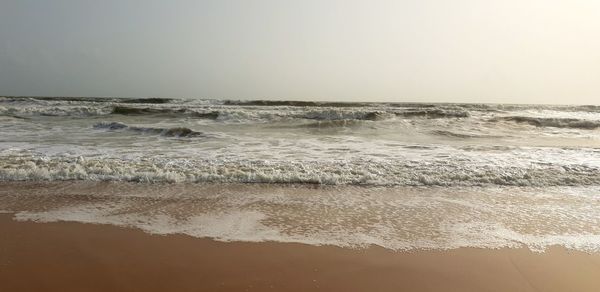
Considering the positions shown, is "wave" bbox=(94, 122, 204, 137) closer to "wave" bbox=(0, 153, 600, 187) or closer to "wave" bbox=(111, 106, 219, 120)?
"wave" bbox=(0, 153, 600, 187)

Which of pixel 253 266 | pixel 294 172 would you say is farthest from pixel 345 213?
pixel 294 172

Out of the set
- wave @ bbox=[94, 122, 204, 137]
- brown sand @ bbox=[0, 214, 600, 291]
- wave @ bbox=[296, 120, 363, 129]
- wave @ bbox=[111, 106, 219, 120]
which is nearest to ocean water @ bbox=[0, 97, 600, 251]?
brown sand @ bbox=[0, 214, 600, 291]

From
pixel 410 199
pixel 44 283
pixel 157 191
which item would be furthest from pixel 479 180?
pixel 44 283

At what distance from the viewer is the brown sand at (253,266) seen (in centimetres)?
320

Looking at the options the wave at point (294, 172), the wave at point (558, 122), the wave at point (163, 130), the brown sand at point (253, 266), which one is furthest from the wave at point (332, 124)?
the brown sand at point (253, 266)

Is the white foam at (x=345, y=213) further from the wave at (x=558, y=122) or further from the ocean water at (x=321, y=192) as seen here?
the wave at (x=558, y=122)

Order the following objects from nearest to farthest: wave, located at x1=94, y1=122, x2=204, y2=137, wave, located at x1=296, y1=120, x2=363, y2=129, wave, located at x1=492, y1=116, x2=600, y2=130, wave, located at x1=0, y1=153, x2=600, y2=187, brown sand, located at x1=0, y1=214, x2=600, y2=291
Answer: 1. brown sand, located at x1=0, y1=214, x2=600, y2=291
2. wave, located at x1=0, y1=153, x2=600, y2=187
3. wave, located at x1=94, y1=122, x2=204, y2=137
4. wave, located at x1=296, y1=120, x2=363, y2=129
5. wave, located at x1=492, y1=116, x2=600, y2=130

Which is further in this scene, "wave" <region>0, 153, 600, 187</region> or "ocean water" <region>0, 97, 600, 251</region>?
"wave" <region>0, 153, 600, 187</region>

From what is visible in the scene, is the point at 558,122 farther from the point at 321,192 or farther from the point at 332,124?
the point at 321,192

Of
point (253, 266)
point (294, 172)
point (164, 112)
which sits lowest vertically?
point (253, 266)

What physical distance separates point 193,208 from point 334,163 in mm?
3543

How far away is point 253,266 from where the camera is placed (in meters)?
3.52

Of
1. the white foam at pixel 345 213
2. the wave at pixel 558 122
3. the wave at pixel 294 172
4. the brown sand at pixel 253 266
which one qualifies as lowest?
the brown sand at pixel 253 266

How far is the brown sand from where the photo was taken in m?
3.20
